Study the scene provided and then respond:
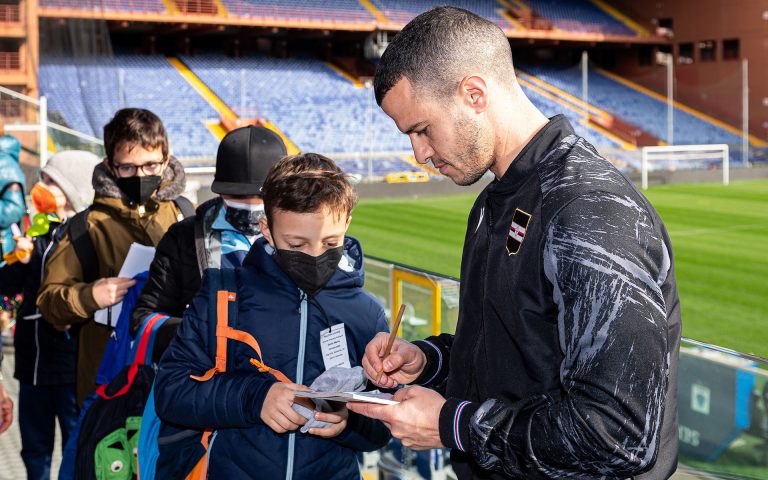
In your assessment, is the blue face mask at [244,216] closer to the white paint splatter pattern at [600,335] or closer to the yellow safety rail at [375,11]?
the white paint splatter pattern at [600,335]

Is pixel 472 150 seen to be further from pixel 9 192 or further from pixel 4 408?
pixel 9 192

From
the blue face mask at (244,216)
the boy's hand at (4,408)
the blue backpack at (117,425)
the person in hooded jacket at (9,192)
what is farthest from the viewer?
the person in hooded jacket at (9,192)

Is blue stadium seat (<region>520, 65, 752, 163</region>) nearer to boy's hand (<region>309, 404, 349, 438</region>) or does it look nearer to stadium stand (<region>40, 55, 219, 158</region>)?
stadium stand (<region>40, 55, 219, 158</region>)

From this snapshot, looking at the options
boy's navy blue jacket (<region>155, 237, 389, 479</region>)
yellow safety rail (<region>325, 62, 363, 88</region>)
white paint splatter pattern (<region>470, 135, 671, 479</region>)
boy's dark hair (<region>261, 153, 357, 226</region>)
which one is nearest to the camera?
white paint splatter pattern (<region>470, 135, 671, 479</region>)

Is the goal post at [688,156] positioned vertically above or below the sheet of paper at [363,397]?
above

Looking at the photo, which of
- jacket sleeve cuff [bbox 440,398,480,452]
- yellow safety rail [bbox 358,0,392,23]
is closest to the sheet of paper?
jacket sleeve cuff [bbox 440,398,480,452]

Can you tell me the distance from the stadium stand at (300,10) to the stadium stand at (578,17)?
24.1 feet

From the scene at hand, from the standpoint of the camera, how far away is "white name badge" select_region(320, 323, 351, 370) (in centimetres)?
226

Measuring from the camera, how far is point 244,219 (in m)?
2.79

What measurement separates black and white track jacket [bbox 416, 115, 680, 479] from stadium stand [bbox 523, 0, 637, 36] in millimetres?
33230

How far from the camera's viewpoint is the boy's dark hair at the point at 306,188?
226 cm

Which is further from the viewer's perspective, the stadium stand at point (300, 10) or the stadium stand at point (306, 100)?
the stadium stand at point (300, 10)

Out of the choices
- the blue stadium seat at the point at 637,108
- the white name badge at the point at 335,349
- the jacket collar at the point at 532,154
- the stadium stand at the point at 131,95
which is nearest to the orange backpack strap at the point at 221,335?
the white name badge at the point at 335,349

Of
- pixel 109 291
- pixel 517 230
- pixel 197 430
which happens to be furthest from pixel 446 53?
pixel 109 291
